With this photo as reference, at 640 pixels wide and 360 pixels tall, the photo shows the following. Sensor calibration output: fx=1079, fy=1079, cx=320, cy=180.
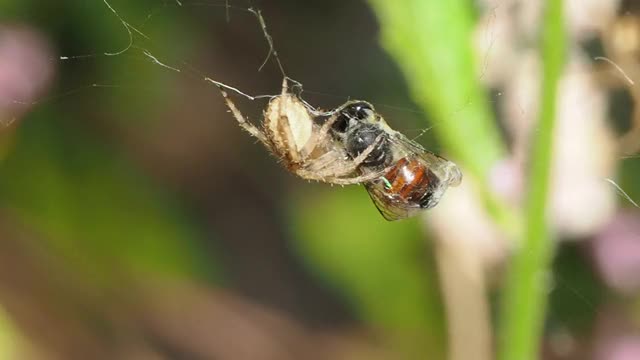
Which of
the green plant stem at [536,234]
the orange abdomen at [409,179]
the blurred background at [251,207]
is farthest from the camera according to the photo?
the blurred background at [251,207]

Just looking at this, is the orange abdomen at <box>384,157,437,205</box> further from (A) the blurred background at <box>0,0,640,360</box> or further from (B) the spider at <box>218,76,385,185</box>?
(A) the blurred background at <box>0,0,640,360</box>

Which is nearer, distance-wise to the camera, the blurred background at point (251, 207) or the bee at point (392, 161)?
the bee at point (392, 161)

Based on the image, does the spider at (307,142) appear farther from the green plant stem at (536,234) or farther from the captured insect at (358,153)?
the green plant stem at (536,234)

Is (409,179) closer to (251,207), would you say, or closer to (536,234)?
(536,234)

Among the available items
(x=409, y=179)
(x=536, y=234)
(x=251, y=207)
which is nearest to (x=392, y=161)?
(x=409, y=179)

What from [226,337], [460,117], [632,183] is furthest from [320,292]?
[460,117]

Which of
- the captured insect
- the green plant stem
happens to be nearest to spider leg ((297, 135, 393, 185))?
the captured insect

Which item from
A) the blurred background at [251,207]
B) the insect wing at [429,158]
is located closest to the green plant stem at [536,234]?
the insect wing at [429,158]

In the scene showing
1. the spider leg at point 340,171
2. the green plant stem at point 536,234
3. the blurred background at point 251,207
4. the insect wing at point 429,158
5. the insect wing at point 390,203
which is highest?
the blurred background at point 251,207
